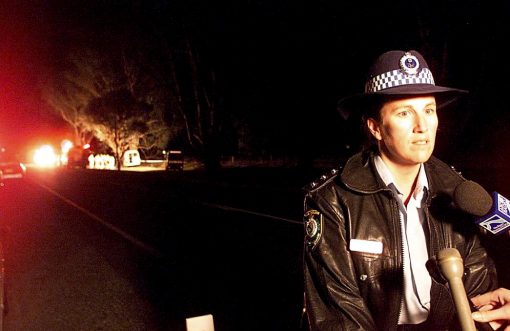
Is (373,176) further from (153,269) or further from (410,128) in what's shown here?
(153,269)

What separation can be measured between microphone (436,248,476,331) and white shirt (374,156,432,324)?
2.98 ft

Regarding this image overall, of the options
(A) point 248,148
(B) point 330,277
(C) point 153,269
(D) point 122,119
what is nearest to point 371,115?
(B) point 330,277

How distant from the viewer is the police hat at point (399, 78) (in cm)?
226

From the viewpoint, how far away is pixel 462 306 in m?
1.26

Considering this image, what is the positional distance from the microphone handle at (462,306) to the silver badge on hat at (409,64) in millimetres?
1280

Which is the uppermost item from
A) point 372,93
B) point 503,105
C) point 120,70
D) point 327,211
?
point 120,70

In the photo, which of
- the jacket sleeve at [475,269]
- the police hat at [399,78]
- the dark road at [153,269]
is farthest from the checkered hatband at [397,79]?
the dark road at [153,269]

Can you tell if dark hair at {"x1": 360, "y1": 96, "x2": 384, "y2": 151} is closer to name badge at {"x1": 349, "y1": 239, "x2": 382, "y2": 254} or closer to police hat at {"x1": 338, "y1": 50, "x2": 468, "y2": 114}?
police hat at {"x1": 338, "y1": 50, "x2": 468, "y2": 114}

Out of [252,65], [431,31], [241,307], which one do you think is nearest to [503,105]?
[431,31]

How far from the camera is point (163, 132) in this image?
51.9 m

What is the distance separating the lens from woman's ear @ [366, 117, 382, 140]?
245 cm

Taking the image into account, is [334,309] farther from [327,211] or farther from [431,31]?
[431,31]

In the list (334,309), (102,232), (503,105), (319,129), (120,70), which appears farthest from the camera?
(120,70)

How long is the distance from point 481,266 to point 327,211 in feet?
2.85
